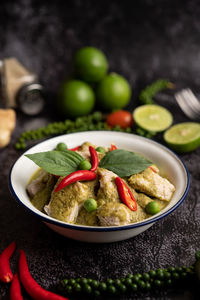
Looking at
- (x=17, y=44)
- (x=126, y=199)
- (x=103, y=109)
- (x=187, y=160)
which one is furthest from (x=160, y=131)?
(x=17, y=44)

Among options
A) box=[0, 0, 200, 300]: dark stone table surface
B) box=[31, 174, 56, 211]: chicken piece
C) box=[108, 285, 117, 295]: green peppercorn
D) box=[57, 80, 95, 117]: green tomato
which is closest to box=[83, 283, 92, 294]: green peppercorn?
box=[108, 285, 117, 295]: green peppercorn

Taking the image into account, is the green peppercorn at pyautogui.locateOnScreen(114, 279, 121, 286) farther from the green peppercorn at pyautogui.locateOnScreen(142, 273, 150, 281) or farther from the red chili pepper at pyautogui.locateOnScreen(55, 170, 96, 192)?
the red chili pepper at pyautogui.locateOnScreen(55, 170, 96, 192)

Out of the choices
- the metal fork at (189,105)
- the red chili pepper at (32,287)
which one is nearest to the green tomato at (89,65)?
the metal fork at (189,105)

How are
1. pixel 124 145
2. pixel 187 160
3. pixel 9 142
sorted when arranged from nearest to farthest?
1. pixel 124 145
2. pixel 187 160
3. pixel 9 142

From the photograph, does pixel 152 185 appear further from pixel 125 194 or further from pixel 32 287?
pixel 32 287

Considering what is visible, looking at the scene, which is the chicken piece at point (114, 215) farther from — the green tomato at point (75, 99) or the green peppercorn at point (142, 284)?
the green tomato at point (75, 99)

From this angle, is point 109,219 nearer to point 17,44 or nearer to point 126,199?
point 126,199
